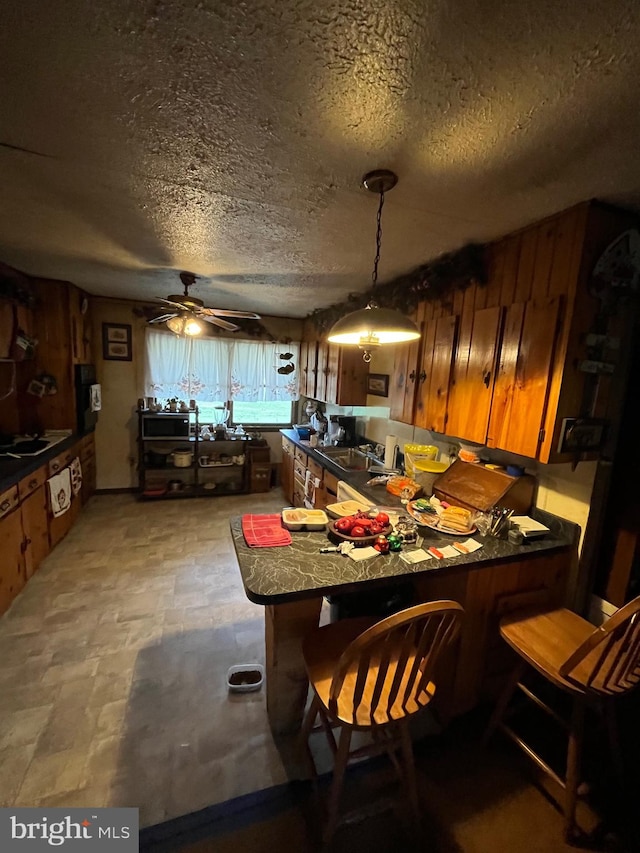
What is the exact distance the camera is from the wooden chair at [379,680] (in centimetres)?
104

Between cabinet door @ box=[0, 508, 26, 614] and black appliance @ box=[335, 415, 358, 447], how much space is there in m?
2.83

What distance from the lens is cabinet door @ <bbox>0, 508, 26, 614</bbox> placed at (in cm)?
226

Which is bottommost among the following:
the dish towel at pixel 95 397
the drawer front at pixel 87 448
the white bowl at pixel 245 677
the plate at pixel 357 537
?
the white bowl at pixel 245 677

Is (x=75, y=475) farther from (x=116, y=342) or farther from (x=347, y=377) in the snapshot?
(x=347, y=377)

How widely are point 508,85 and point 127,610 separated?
10.6ft

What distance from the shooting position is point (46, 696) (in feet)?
5.76

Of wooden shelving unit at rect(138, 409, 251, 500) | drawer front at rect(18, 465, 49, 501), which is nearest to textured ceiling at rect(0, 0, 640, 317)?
drawer front at rect(18, 465, 49, 501)

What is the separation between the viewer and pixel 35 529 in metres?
2.71

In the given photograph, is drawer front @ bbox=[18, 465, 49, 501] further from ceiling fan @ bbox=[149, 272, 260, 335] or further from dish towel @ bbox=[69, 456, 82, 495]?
ceiling fan @ bbox=[149, 272, 260, 335]

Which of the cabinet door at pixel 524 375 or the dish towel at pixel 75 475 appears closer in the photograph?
the cabinet door at pixel 524 375

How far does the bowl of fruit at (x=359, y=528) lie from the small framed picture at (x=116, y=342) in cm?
384

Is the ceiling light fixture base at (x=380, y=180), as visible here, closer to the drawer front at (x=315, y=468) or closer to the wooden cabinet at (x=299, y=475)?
the drawer front at (x=315, y=468)

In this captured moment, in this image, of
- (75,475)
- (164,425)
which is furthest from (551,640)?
(164,425)

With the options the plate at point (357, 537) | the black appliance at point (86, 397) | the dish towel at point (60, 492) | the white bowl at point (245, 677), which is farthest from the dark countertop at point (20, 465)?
the plate at point (357, 537)
